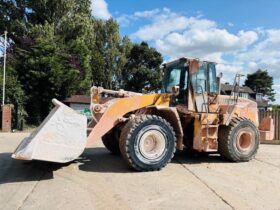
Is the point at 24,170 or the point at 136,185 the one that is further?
the point at 24,170

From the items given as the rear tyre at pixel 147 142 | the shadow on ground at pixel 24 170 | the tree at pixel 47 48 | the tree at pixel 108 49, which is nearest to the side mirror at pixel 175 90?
the rear tyre at pixel 147 142

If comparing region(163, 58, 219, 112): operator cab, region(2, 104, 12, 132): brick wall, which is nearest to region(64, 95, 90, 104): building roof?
region(2, 104, 12, 132): brick wall

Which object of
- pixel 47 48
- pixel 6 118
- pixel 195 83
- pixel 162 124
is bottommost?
pixel 6 118

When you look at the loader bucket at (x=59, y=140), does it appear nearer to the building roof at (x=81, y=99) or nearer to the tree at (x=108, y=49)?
the building roof at (x=81, y=99)

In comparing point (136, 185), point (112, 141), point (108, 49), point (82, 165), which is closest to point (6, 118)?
point (112, 141)

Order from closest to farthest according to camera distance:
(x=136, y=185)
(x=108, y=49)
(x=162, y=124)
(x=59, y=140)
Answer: (x=136, y=185) → (x=59, y=140) → (x=162, y=124) → (x=108, y=49)

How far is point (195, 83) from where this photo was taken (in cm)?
1052

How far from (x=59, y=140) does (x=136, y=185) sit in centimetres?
176

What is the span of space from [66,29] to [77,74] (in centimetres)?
614

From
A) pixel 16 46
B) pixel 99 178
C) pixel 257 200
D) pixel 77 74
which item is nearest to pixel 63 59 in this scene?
pixel 77 74

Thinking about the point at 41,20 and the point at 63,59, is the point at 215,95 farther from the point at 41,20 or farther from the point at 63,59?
the point at 41,20

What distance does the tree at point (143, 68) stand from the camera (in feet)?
156

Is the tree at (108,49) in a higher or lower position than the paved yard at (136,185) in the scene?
higher

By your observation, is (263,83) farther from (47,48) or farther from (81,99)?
(47,48)
